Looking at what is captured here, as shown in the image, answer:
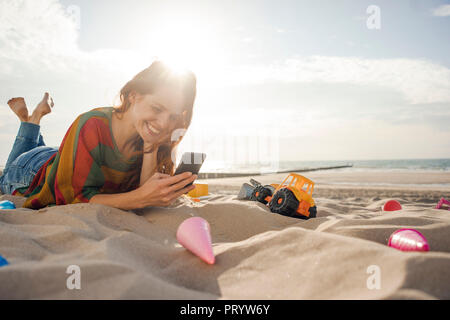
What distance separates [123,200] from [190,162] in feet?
1.87

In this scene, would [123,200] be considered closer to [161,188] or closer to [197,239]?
[161,188]

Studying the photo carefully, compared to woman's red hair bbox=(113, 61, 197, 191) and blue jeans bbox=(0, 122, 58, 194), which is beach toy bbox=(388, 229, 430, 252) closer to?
woman's red hair bbox=(113, 61, 197, 191)

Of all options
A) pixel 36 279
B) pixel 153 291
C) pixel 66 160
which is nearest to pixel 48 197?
pixel 66 160

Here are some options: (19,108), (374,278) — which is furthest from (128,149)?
(19,108)

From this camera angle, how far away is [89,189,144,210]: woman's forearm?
2.28 meters

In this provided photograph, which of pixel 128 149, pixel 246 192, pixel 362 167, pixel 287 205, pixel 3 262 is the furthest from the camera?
pixel 362 167

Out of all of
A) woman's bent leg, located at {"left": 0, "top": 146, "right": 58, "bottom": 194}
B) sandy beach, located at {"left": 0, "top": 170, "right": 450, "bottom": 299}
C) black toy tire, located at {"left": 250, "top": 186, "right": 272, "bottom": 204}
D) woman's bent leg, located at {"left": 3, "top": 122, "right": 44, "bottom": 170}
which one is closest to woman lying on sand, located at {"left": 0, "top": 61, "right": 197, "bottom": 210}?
sandy beach, located at {"left": 0, "top": 170, "right": 450, "bottom": 299}

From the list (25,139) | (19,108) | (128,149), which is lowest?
(128,149)

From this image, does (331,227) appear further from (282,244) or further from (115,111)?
(115,111)

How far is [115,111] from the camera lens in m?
2.59

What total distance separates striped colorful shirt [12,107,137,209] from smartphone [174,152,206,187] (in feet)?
1.76

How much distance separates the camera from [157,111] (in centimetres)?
236

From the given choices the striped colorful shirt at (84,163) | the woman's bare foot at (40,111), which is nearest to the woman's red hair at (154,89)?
the striped colorful shirt at (84,163)

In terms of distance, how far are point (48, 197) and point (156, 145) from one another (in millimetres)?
951
